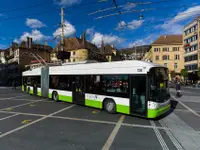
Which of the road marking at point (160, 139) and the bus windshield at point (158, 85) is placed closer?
the road marking at point (160, 139)

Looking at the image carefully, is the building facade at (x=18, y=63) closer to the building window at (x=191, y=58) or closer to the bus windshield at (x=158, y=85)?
the bus windshield at (x=158, y=85)

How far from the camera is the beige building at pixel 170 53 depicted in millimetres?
59500

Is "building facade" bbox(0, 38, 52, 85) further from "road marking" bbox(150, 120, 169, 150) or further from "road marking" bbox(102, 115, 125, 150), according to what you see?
"road marking" bbox(150, 120, 169, 150)

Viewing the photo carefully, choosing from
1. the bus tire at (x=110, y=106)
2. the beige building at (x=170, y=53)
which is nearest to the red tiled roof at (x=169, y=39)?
the beige building at (x=170, y=53)

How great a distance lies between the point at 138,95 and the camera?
7324 mm

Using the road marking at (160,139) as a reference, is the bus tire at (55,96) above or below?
above

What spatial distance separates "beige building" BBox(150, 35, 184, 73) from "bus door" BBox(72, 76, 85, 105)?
55.6 m

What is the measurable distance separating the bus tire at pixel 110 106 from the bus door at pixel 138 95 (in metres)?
1.21

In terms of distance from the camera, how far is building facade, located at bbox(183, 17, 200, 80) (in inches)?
1720

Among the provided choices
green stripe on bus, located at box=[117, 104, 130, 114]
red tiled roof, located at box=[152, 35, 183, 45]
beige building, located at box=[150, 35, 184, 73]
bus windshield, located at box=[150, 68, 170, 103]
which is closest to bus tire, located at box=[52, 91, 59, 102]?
green stripe on bus, located at box=[117, 104, 130, 114]

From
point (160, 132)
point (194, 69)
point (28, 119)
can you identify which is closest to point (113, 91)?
point (160, 132)

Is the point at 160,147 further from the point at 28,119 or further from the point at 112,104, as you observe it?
the point at 28,119

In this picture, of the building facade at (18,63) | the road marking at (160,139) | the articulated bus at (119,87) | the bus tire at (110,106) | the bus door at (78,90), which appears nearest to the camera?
the road marking at (160,139)

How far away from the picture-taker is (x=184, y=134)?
5.52 m
